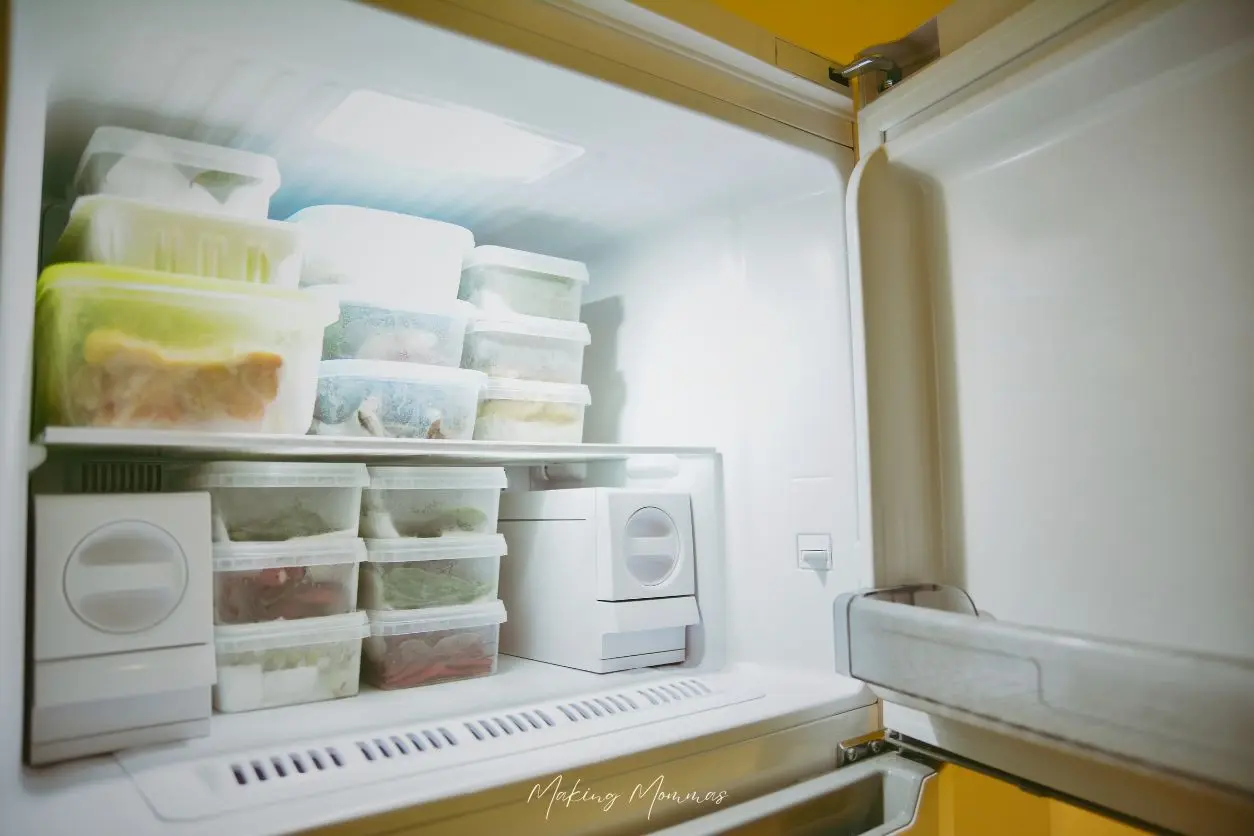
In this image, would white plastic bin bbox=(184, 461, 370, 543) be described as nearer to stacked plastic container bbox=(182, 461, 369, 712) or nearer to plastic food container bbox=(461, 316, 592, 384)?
stacked plastic container bbox=(182, 461, 369, 712)

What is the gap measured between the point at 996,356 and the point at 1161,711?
0.43 meters

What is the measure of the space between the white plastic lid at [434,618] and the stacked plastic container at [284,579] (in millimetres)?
33

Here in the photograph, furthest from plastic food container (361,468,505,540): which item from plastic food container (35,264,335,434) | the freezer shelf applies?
the freezer shelf

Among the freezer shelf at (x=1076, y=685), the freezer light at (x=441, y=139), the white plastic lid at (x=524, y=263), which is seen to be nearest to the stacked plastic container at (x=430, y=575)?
the white plastic lid at (x=524, y=263)

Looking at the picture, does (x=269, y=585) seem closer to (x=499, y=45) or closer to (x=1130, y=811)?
(x=499, y=45)

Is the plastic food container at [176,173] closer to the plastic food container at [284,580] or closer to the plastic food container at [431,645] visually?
the plastic food container at [284,580]

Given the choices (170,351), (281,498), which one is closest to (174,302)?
(170,351)

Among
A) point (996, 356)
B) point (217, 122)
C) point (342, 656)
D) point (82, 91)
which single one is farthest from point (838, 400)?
point (82, 91)

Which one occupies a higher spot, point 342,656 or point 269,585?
point 269,585

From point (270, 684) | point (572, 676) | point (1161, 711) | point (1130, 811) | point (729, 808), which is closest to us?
point (1161, 711)

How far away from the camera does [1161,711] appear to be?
61 cm

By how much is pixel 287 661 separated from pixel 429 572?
0.23 metres

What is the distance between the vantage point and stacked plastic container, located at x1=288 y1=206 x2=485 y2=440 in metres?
1.14

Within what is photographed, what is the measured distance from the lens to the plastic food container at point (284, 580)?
1044 millimetres
